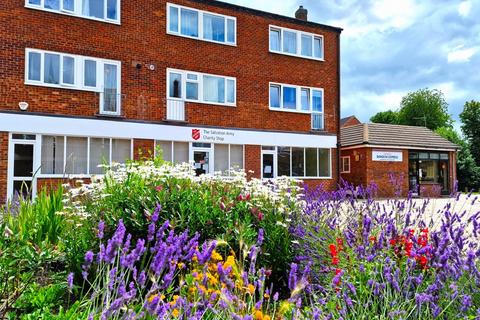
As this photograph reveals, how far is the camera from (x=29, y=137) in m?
15.4

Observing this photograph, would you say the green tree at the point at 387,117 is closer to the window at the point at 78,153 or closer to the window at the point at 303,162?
the window at the point at 303,162

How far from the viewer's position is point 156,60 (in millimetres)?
18219

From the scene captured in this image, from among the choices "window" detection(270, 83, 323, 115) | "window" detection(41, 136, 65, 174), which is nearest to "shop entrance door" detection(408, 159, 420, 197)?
"window" detection(270, 83, 323, 115)

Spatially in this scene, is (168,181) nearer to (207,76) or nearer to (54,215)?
(54,215)

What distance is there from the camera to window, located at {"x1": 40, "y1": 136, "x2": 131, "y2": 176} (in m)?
15.7

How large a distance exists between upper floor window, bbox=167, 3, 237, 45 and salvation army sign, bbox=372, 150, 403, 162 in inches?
416

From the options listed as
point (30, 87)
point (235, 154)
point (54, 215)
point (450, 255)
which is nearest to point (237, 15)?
point (235, 154)

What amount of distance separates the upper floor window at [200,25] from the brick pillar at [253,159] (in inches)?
198

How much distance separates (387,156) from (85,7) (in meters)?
17.9

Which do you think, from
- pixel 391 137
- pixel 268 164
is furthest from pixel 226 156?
pixel 391 137

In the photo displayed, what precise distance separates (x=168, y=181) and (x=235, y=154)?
15.1m

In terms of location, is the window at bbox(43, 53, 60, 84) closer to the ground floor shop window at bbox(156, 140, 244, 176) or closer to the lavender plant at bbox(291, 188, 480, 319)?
the ground floor shop window at bbox(156, 140, 244, 176)

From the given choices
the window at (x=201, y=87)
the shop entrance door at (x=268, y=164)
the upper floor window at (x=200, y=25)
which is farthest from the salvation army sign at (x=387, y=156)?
the upper floor window at (x=200, y=25)

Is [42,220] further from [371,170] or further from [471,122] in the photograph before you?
[471,122]
